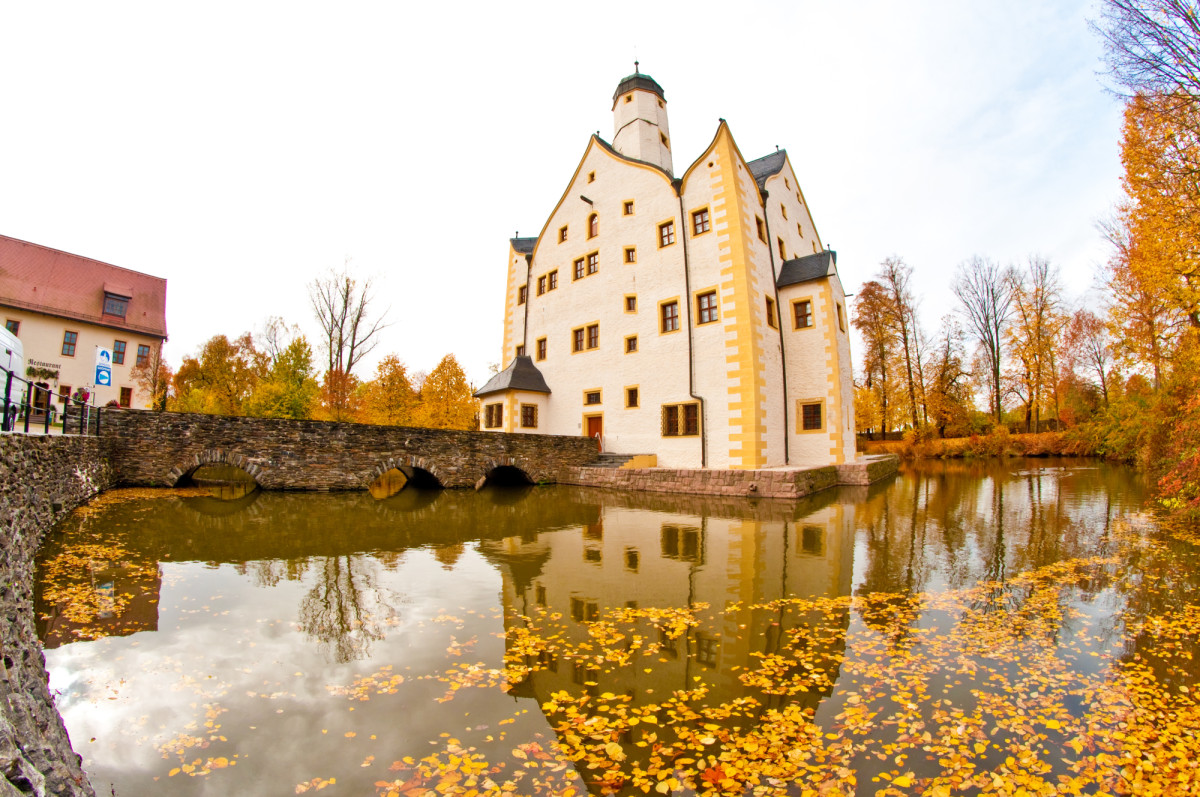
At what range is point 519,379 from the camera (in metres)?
24.1

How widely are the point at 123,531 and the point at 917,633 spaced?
1164 centimetres

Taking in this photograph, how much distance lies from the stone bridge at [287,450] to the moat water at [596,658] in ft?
18.3

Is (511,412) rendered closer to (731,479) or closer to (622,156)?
(731,479)

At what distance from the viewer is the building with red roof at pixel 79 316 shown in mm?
28172

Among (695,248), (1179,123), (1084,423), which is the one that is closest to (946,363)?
(1084,423)

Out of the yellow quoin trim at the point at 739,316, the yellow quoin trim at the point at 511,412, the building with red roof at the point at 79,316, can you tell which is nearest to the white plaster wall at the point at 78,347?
the building with red roof at the point at 79,316

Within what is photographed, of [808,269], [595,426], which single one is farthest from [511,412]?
[808,269]

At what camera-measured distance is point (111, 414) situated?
45.9 ft

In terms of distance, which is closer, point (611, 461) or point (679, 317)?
point (679, 317)

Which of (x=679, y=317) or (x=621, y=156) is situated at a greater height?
(x=621, y=156)

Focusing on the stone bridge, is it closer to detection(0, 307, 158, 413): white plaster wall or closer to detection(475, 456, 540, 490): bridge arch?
detection(475, 456, 540, 490): bridge arch

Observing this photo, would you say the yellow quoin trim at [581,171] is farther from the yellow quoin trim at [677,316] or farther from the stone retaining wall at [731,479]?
the stone retaining wall at [731,479]

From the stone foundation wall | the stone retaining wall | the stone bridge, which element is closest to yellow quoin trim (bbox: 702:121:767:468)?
the stone retaining wall

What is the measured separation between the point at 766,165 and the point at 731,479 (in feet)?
54.6
